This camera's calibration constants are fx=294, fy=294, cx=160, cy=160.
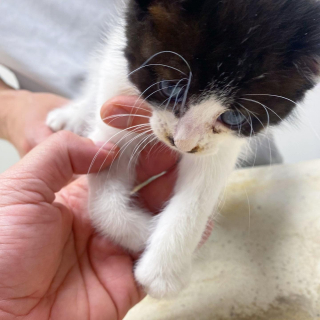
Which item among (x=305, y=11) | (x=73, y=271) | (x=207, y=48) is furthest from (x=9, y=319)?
(x=305, y=11)

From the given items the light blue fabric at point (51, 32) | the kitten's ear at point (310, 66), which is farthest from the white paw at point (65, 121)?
the kitten's ear at point (310, 66)

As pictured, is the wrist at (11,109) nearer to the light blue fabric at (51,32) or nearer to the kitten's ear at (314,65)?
the light blue fabric at (51,32)

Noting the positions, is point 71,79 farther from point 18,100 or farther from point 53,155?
point 53,155

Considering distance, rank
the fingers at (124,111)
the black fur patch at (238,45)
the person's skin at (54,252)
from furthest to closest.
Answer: the fingers at (124,111) < the person's skin at (54,252) < the black fur patch at (238,45)

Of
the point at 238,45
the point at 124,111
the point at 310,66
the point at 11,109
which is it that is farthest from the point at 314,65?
the point at 11,109

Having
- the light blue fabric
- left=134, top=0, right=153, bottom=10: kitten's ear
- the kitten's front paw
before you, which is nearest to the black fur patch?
left=134, top=0, right=153, bottom=10: kitten's ear

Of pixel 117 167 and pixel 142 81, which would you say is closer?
pixel 142 81
